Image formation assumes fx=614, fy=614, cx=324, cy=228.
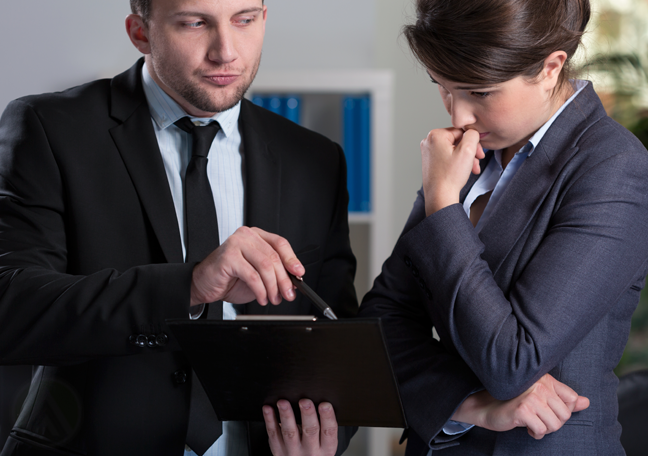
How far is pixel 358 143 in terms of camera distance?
8.95 feet

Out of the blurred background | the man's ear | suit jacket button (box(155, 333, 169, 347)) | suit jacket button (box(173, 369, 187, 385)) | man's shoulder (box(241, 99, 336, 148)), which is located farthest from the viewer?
the blurred background

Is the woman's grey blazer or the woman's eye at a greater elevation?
the woman's eye

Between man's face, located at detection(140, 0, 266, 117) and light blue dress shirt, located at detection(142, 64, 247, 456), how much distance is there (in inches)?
2.5

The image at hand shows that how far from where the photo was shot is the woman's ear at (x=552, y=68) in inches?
42.7

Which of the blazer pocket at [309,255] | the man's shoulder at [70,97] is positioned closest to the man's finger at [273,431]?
the blazer pocket at [309,255]

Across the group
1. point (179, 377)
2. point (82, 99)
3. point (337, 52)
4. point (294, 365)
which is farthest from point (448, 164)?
point (337, 52)

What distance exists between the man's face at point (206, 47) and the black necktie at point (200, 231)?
77mm

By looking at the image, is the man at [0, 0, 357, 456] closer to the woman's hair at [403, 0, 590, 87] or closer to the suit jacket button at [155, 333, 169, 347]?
the suit jacket button at [155, 333, 169, 347]

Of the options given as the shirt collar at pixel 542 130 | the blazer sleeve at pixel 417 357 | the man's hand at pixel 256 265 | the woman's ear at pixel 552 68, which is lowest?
the blazer sleeve at pixel 417 357

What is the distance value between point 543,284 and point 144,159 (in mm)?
867

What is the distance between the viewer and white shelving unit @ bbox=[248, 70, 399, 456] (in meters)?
2.65

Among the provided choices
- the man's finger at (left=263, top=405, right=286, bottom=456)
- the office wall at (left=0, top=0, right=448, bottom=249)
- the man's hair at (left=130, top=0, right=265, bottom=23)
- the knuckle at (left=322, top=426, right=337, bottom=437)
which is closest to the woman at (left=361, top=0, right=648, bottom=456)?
the knuckle at (left=322, top=426, right=337, bottom=437)

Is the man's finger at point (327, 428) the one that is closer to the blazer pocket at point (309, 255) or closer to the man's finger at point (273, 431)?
the man's finger at point (273, 431)

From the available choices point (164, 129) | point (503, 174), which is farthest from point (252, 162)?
point (503, 174)
